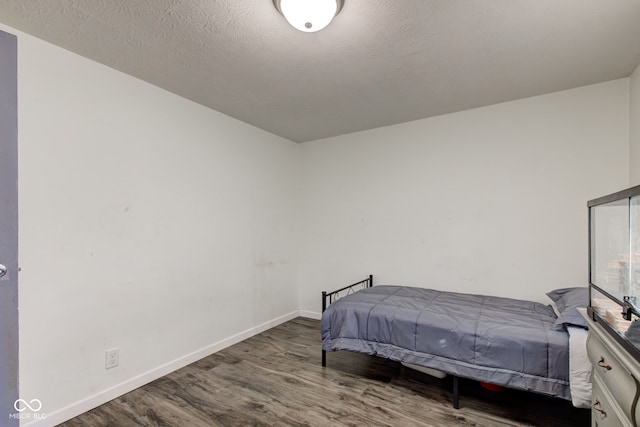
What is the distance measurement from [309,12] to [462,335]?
2.17m

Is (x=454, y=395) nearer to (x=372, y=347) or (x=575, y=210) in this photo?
(x=372, y=347)

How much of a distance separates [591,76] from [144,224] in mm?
3668

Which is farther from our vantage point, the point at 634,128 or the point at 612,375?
the point at 634,128

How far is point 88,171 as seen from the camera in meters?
2.09

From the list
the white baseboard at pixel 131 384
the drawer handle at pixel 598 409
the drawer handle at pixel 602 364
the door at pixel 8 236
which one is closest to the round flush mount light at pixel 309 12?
the door at pixel 8 236

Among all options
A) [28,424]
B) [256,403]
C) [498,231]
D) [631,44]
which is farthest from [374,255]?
[28,424]

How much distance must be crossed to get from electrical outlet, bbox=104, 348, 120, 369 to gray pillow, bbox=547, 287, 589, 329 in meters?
3.02

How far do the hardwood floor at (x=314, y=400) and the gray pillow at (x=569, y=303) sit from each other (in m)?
0.65

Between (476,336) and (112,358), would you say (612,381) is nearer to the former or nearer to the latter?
(476,336)

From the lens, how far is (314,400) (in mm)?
2156

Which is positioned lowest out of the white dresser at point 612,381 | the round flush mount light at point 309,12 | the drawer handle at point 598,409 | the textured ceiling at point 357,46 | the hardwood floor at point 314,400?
the hardwood floor at point 314,400

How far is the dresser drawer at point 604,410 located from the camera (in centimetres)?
113

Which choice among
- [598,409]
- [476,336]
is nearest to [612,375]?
[598,409]

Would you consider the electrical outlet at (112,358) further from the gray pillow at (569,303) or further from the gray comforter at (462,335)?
the gray pillow at (569,303)
